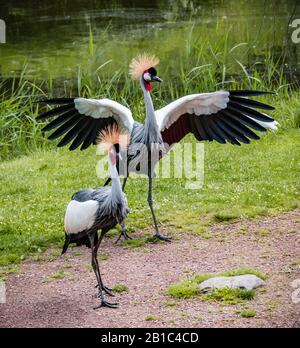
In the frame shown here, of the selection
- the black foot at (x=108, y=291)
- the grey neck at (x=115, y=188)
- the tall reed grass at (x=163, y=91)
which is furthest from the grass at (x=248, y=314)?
the tall reed grass at (x=163, y=91)

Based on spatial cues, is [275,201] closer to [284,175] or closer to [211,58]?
[284,175]

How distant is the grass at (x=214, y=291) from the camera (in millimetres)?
5270

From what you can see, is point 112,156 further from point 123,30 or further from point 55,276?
point 123,30

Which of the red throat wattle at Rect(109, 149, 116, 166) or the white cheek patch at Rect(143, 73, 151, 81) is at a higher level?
the white cheek patch at Rect(143, 73, 151, 81)

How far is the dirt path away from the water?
241 inches

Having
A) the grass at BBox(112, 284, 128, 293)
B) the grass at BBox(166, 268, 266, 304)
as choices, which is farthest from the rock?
the grass at BBox(112, 284, 128, 293)

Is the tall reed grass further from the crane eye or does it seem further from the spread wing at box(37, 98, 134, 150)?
the crane eye

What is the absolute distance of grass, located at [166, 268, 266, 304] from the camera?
5270mm

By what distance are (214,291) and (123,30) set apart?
11507mm

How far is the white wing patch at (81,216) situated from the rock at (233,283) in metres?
0.92

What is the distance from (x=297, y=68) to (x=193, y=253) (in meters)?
7.39

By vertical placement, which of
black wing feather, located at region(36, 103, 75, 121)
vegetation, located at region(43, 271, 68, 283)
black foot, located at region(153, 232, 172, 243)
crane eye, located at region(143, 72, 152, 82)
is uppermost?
crane eye, located at region(143, 72, 152, 82)

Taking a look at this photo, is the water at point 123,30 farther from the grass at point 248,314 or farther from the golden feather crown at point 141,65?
the grass at point 248,314

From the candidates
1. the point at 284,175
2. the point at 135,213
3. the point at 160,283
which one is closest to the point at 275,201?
the point at 284,175
